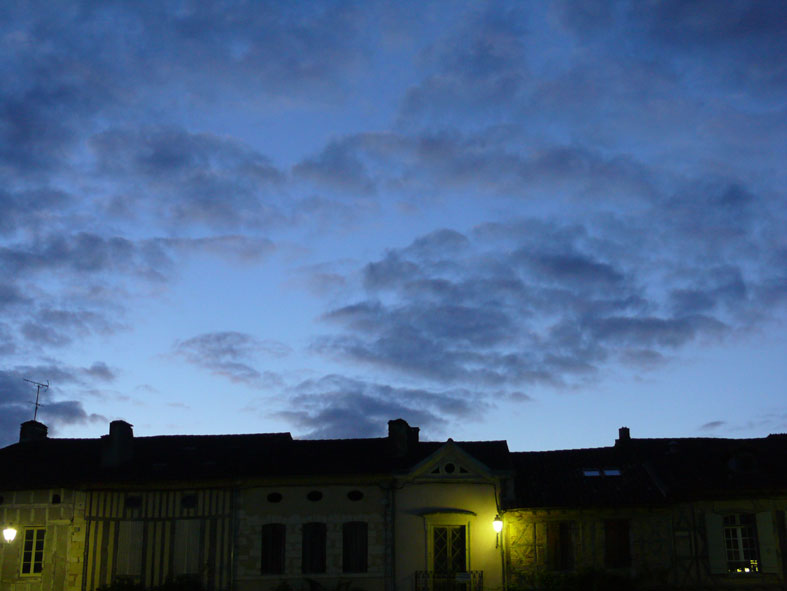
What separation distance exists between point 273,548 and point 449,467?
19.0 ft

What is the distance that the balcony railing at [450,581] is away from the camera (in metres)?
27.9

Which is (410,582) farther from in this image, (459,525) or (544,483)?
(544,483)

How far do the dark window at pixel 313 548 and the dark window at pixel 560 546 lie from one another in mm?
6674

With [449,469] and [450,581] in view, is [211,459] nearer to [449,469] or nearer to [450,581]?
[449,469]

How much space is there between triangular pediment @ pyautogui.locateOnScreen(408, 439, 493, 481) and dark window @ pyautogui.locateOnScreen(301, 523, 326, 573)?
126 inches

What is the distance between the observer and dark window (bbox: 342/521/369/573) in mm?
28734

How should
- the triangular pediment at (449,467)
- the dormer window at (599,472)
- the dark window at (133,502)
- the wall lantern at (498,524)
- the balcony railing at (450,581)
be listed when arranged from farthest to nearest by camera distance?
the dormer window at (599,472), the dark window at (133,502), the triangular pediment at (449,467), the balcony railing at (450,581), the wall lantern at (498,524)

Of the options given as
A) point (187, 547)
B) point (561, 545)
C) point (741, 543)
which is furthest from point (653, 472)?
point (187, 547)

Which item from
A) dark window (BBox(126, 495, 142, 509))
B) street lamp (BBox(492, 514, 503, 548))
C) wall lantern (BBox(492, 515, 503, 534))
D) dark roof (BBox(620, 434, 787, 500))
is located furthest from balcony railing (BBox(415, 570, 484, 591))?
dark window (BBox(126, 495, 142, 509))

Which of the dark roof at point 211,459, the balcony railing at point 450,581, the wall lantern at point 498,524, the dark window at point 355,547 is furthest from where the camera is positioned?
the dark roof at point 211,459

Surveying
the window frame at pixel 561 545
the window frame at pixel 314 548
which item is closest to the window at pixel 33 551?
the window frame at pixel 314 548

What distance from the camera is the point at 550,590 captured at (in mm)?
27344

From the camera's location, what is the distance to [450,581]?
28.0 meters

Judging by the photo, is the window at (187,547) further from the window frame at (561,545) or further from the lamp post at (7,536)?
the window frame at (561,545)
